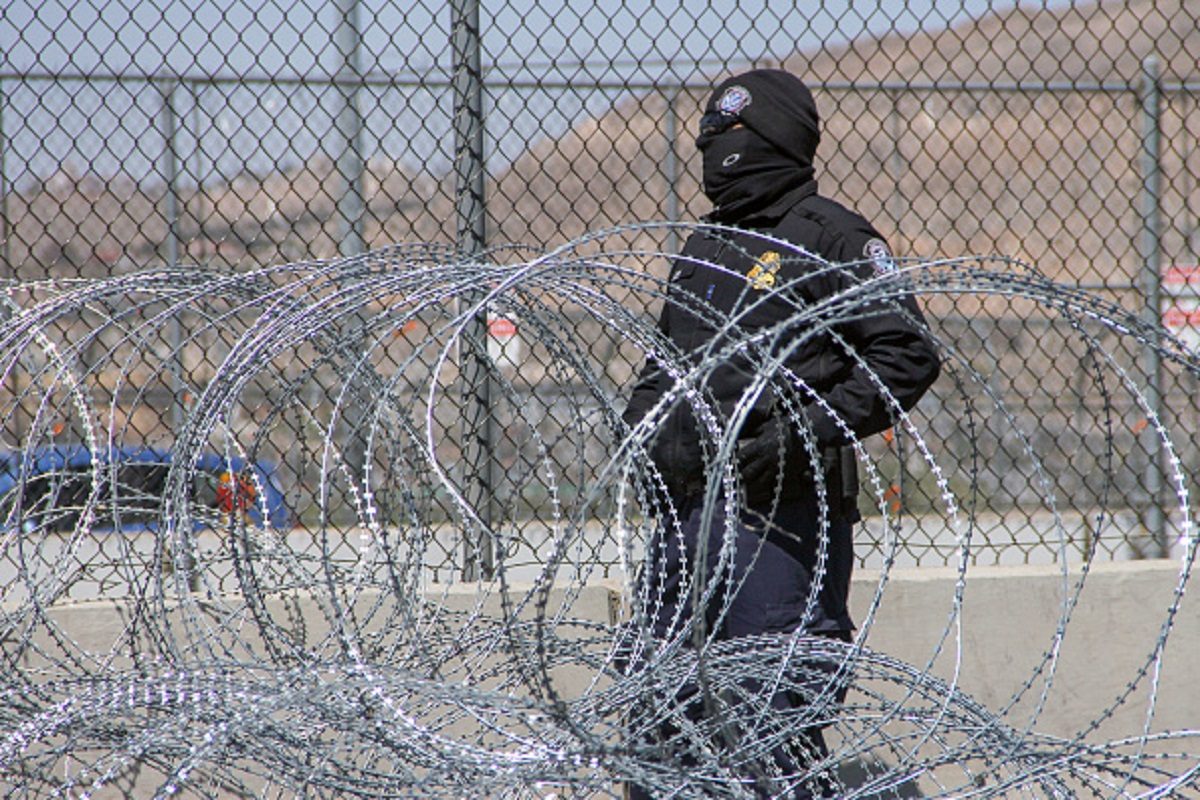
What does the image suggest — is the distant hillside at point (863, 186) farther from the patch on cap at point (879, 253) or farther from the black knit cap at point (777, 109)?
the patch on cap at point (879, 253)

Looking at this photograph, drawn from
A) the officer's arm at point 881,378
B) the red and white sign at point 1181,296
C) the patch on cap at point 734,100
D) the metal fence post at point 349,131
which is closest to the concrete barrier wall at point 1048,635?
the red and white sign at point 1181,296

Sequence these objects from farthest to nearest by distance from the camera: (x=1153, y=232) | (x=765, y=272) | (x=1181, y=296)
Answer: (x=1181, y=296), (x=1153, y=232), (x=765, y=272)

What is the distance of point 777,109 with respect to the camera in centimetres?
396

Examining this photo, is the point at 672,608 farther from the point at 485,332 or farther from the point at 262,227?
the point at 262,227

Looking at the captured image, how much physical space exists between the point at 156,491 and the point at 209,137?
8.26ft

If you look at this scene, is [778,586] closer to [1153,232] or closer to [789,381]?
[789,381]

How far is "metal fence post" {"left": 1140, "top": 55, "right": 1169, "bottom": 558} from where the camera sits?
5.45m

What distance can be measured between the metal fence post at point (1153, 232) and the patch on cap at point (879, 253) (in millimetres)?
1986

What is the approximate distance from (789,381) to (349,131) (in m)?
2.12

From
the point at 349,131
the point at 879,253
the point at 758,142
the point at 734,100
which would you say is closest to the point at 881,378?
the point at 879,253

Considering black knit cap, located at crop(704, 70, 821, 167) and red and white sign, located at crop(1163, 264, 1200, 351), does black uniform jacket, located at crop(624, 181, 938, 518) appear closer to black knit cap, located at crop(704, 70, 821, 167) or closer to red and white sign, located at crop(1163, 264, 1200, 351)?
black knit cap, located at crop(704, 70, 821, 167)

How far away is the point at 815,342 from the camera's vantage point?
12.5 feet

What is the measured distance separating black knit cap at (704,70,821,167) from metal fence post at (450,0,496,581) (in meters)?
1.17

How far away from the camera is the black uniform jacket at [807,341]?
12.1 ft
